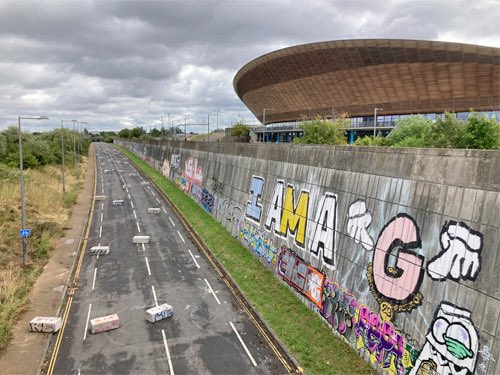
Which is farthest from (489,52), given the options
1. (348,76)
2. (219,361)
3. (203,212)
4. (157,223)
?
(219,361)

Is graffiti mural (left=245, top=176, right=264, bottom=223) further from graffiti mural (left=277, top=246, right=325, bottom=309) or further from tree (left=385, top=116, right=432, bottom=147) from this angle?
tree (left=385, top=116, right=432, bottom=147)

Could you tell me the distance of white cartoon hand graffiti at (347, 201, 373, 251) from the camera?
54.1 feet

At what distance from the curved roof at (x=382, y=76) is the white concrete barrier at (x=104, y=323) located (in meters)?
75.4

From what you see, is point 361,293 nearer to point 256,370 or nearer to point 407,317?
point 407,317

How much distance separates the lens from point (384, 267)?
50.1 ft

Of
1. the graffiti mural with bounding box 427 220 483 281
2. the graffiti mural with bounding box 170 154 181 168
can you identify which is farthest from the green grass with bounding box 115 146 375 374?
the graffiti mural with bounding box 170 154 181 168

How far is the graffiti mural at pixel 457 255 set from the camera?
37.8ft

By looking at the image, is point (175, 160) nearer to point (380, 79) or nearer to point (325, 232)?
point (380, 79)

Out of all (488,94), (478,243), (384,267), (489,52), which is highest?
(489,52)

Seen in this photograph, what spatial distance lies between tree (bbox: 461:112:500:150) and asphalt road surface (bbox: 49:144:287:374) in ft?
91.3

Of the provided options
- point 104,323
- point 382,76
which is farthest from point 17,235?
point 382,76

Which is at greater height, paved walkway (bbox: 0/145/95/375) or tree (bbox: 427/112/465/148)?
tree (bbox: 427/112/465/148)

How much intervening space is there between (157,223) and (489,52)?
2567 inches

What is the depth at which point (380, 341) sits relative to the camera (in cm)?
1516
